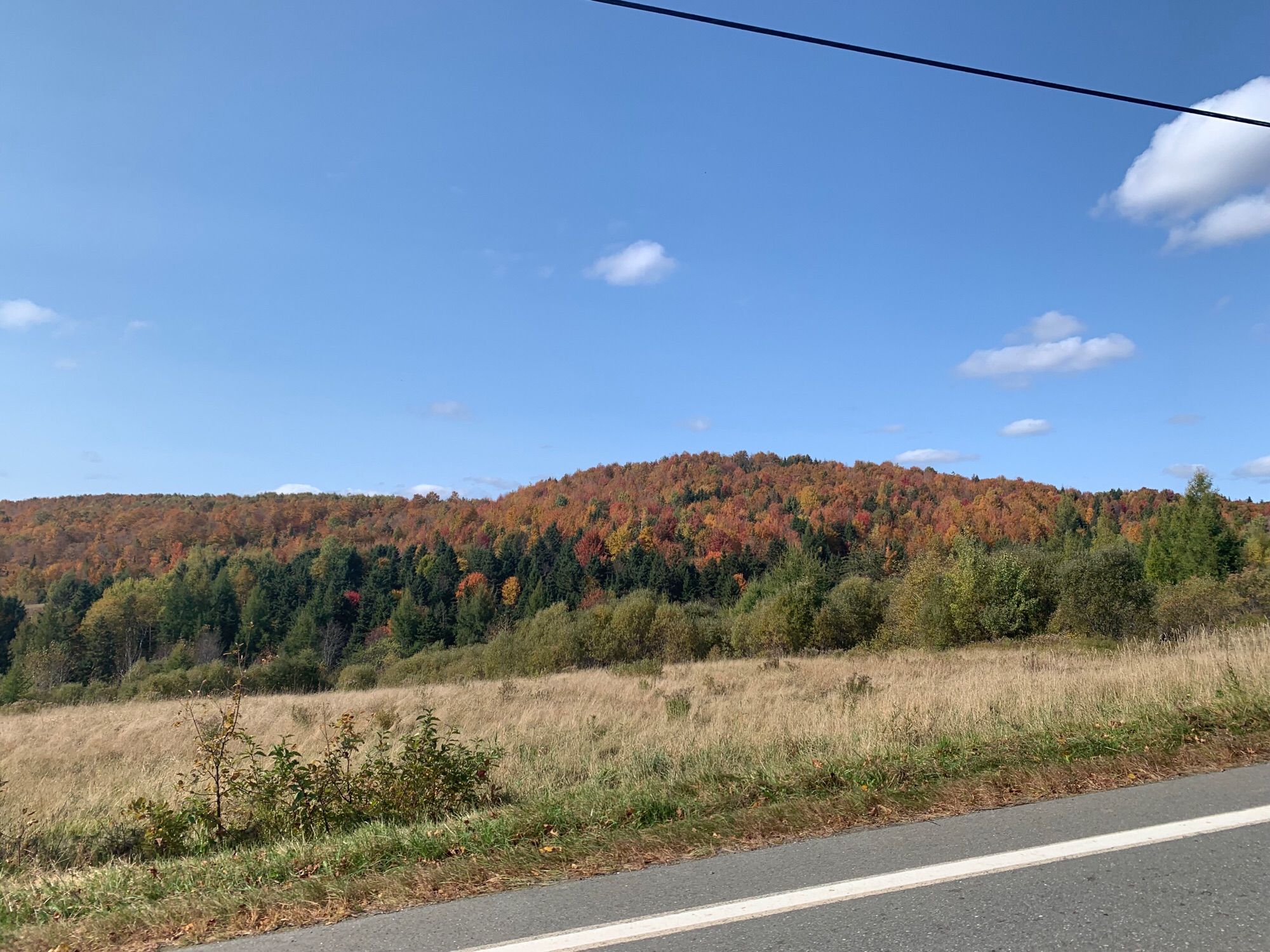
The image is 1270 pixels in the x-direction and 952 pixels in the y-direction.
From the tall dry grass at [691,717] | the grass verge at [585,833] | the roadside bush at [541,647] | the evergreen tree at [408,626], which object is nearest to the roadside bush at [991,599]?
the tall dry grass at [691,717]

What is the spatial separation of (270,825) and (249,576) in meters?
107

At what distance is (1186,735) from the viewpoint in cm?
612

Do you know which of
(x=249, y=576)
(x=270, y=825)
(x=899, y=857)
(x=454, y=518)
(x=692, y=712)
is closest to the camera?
(x=899, y=857)

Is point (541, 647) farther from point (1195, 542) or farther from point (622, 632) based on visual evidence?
point (1195, 542)

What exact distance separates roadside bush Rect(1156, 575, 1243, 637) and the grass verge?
24.2 m

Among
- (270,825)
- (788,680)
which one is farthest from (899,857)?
(788,680)

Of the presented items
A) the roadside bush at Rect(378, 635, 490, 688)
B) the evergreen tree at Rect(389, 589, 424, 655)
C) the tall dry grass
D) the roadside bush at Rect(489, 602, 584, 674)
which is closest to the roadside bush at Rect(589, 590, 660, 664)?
the roadside bush at Rect(489, 602, 584, 674)

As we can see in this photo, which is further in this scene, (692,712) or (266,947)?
(692,712)

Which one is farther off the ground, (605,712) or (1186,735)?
(1186,735)

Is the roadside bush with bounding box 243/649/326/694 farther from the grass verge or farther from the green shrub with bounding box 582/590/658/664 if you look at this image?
the grass verge

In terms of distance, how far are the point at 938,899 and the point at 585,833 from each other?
2.24 m

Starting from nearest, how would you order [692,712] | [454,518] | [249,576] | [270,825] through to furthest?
[270,825], [692,712], [249,576], [454,518]

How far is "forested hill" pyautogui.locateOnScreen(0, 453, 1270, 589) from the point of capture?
103 meters

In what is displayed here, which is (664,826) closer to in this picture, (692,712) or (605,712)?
(692,712)
